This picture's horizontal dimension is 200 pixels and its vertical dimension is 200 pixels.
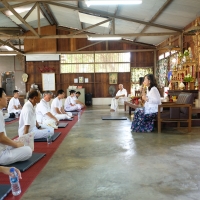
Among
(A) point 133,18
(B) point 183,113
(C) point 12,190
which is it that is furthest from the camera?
(A) point 133,18

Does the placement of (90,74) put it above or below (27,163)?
above

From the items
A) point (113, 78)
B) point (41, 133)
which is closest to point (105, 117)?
point (41, 133)

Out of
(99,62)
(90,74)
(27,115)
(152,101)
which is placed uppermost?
(99,62)

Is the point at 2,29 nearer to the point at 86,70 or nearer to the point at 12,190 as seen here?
the point at 86,70

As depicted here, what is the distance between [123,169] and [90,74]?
9905 mm

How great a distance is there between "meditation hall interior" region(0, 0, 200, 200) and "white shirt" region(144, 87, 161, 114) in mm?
21

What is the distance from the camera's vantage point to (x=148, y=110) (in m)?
5.20

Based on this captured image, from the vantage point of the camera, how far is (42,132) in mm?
4422

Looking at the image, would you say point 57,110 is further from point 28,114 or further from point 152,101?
point 28,114

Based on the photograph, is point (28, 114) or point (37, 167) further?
point (28, 114)

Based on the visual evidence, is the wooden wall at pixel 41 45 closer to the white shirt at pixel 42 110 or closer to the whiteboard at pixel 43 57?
the whiteboard at pixel 43 57

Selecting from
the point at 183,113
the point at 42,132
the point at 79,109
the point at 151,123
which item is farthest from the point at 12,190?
the point at 79,109

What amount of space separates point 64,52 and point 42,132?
8.59m

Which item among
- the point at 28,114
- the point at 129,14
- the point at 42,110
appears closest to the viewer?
the point at 28,114
